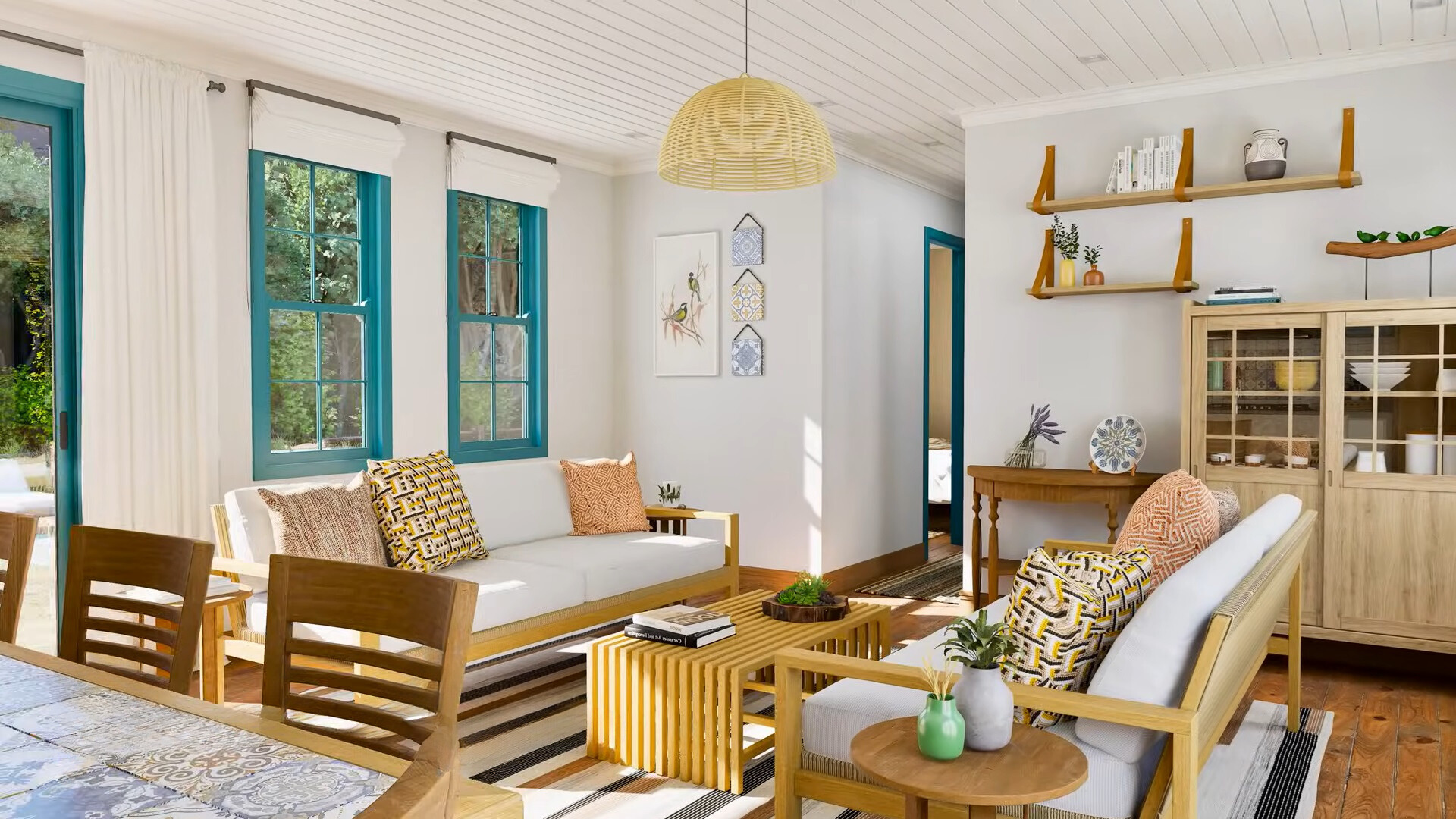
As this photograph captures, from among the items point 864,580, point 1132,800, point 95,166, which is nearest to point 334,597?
point 1132,800

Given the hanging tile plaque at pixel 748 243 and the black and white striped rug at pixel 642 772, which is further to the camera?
the hanging tile plaque at pixel 748 243

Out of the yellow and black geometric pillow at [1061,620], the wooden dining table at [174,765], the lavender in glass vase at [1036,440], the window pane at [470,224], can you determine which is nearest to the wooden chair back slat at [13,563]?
the wooden dining table at [174,765]

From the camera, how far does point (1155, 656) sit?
2119 mm

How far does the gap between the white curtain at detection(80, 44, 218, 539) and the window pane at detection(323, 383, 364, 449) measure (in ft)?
2.16

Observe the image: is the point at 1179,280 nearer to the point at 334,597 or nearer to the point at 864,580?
the point at 864,580

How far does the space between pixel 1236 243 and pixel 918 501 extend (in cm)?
287

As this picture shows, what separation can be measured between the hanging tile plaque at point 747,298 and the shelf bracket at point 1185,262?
2264 millimetres

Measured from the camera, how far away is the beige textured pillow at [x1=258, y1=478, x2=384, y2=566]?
12.0 ft

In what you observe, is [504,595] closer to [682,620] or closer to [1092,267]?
[682,620]

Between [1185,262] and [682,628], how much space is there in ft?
9.96

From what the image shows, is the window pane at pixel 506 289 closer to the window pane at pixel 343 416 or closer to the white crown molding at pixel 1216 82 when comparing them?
the window pane at pixel 343 416

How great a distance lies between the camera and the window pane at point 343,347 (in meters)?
4.96

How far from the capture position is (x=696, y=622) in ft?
11.1

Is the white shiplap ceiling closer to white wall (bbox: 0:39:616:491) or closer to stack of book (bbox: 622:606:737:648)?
white wall (bbox: 0:39:616:491)
